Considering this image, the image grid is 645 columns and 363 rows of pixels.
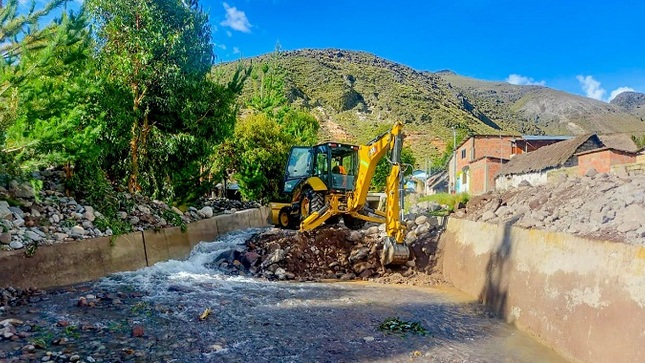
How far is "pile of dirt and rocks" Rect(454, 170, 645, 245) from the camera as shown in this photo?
5.05 meters

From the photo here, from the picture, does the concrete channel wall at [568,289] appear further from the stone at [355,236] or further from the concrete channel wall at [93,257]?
the concrete channel wall at [93,257]

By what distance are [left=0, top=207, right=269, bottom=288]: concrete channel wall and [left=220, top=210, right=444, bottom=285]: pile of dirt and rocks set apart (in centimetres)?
145

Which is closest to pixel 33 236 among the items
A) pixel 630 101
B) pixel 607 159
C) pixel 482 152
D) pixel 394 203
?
pixel 394 203

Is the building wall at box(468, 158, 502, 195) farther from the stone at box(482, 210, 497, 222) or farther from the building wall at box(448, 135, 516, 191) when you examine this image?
the stone at box(482, 210, 497, 222)

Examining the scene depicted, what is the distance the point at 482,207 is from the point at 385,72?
3258 inches

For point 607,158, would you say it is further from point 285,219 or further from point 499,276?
point 499,276

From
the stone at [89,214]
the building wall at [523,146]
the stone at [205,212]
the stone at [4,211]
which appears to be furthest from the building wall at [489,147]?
the stone at [4,211]

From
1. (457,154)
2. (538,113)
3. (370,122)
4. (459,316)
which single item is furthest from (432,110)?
(538,113)

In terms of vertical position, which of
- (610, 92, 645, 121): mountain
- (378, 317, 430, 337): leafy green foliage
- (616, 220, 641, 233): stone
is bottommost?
(378, 317, 430, 337): leafy green foliage

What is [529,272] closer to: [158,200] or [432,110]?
[158,200]

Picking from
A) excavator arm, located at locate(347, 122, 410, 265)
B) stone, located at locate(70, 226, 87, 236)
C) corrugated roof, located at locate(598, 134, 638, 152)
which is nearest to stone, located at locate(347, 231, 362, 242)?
excavator arm, located at locate(347, 122, 410, 265)

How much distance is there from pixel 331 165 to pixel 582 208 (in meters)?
7.29

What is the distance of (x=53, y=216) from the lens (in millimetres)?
8008

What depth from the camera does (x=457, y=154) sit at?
43156 millimetres
